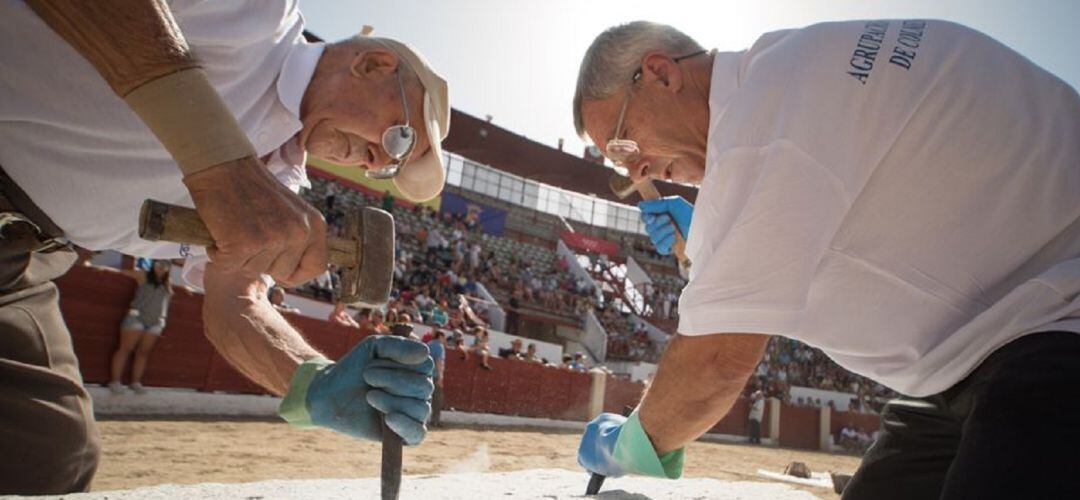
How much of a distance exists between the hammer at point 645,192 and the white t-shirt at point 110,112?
130 centimetres

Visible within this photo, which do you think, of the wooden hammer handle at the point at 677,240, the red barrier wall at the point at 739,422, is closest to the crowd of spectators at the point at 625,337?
the red barrier wall at the point at 739,422

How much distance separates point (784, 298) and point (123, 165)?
6.16 feet

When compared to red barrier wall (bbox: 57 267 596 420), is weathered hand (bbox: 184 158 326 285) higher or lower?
higher

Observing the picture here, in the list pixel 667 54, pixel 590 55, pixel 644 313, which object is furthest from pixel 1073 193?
pixel 644 313

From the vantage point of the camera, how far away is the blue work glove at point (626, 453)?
1738mm

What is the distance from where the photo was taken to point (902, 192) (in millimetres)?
1273

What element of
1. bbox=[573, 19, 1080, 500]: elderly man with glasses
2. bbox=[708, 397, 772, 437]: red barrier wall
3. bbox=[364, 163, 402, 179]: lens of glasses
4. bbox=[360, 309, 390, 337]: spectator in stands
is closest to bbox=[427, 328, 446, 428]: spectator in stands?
bbox=[360, 309, 390, 337]: spectator in stands

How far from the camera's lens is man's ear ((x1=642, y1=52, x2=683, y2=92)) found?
1.79 m

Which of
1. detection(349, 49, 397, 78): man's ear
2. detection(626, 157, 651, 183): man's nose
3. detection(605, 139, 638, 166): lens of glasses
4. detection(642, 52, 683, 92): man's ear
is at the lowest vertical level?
detection(626, 157, 651, 183): man's nose

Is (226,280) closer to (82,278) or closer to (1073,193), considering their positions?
(1073,193)

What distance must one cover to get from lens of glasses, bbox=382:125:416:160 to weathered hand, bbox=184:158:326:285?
4.25ft

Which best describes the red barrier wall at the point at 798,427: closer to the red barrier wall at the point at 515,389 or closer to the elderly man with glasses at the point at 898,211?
the red barrier wall at the point at 515,389

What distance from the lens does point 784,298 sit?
1237 mm

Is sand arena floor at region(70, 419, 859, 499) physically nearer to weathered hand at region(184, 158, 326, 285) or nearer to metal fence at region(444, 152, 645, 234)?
weathered hand at region(184, 158, 326, 285)
